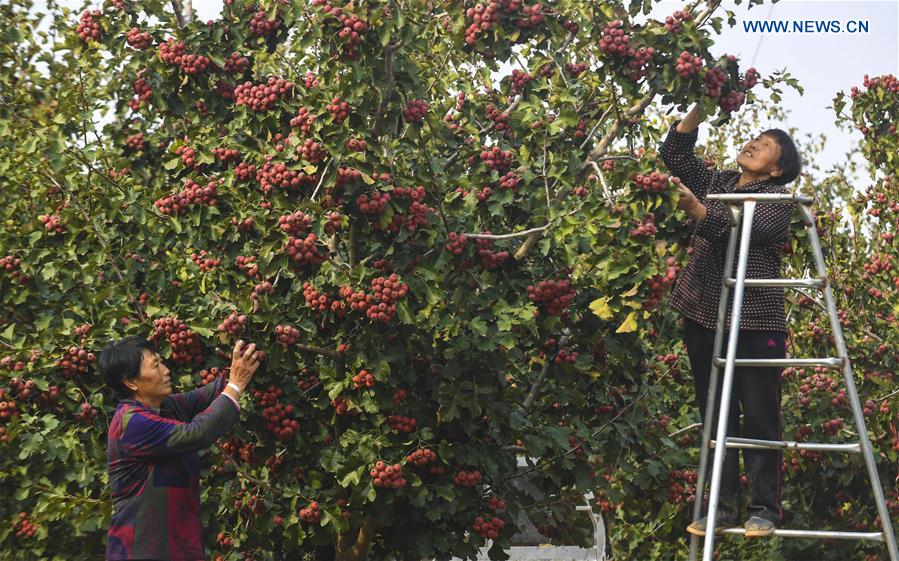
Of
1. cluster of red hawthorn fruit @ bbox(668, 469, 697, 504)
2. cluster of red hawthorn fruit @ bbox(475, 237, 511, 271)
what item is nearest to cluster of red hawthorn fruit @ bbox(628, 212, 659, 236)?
cluster of red hawthorn fruit @ bbox(475, 237, 511, 271)

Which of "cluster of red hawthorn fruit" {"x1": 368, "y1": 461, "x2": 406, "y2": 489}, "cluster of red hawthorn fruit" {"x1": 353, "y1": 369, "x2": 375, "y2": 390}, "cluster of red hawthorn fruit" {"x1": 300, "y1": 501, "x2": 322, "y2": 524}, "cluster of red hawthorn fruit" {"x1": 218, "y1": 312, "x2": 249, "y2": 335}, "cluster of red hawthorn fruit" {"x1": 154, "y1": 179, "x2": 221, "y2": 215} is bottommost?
"cluster of red hawthorn fruit" {"x1": 300, "y1": 501, "x2": 322, "y2": 524}

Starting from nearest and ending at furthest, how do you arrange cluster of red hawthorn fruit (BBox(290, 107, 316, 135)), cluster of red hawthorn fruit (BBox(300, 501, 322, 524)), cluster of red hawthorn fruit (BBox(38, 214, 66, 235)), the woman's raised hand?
1. the woman's raised hand
2. cluster of red hawthorn fruit (BBox(290, 107, 316, 135))
3. cluster of red hawthorn fruit (BBox(300, 501, 322, 524))
4. cluster of red hawthorn fruit (BBox(38, 214, 66, 235))

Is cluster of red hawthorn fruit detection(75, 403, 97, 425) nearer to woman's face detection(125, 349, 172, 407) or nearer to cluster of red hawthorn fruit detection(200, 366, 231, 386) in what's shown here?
cluster of red hawthorn fruit detection(200, 366, 231, 386)

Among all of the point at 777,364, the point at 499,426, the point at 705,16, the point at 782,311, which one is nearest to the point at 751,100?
the point at 705,16

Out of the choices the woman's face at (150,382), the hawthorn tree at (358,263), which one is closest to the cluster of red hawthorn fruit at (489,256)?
the hawthorn tree at (358,263)

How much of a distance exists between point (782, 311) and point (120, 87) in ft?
12.0

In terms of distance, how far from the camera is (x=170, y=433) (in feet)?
13.5

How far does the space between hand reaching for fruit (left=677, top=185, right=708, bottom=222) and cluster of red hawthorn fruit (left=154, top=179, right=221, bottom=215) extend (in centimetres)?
213

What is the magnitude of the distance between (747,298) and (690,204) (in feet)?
1.54

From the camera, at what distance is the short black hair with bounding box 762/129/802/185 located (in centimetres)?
504

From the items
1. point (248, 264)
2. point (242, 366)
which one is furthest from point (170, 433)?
point (248, 264)

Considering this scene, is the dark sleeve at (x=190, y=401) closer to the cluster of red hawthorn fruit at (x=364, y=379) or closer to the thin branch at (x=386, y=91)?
the cluster of red hawthorn fruit at (x=364, y=379)

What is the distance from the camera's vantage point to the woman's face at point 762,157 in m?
5.04

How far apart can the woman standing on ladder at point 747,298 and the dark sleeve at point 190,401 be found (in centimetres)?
202
